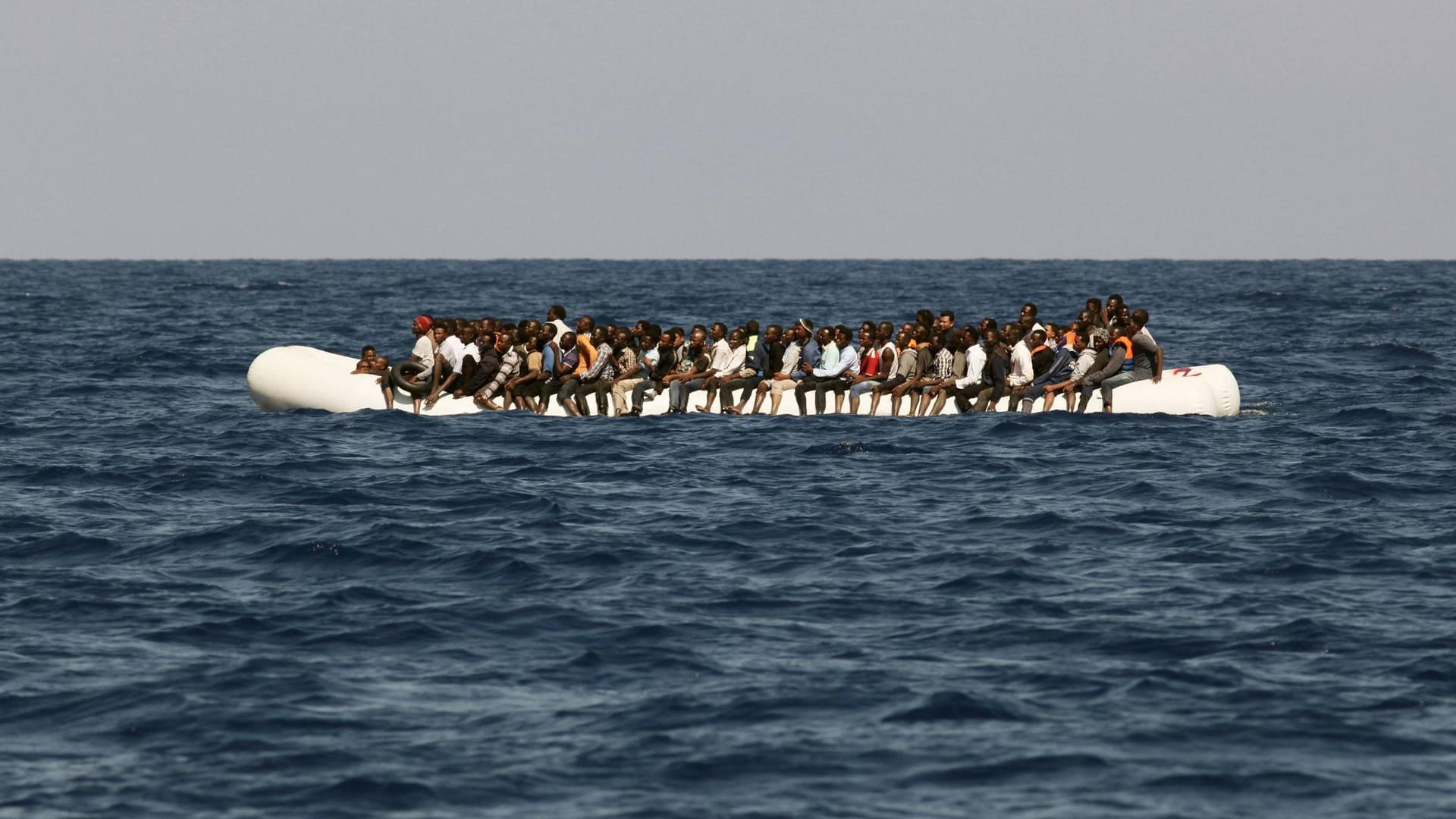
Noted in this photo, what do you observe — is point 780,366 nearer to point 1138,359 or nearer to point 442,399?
point 442,399

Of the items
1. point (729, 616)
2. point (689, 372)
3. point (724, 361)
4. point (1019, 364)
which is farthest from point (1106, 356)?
point (729, 616)

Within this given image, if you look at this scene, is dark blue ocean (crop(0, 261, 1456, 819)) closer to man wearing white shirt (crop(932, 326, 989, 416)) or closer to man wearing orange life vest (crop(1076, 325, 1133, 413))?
man wearing white shirt (crop(932, 326, 989, 416))

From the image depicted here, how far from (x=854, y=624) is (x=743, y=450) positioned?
33.1 ft

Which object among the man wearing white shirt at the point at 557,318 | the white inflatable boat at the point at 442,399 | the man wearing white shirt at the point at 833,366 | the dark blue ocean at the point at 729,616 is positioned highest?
the man wearing white shirt at the point at 557,318

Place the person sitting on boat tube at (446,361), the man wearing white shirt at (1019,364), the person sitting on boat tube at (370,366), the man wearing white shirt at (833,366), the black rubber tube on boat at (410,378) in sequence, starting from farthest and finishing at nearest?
the person sitting on boat tube at (370,366), the black rubber tube on boat at (410,378), the person sitting on boat tube at (446,361), the man wearing white shirt at (833,366), the man wearing white shirt at (1019,364)

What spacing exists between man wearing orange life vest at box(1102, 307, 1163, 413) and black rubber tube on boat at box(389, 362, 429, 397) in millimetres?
9783

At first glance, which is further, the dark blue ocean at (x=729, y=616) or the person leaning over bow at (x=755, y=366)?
the person leaning over bow at (x=755, y=366)

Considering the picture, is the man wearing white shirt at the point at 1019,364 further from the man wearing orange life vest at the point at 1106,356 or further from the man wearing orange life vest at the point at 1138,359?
the man wearing orange life vest at the point at 1138,359

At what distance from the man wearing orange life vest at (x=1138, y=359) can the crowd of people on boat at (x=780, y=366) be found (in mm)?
24

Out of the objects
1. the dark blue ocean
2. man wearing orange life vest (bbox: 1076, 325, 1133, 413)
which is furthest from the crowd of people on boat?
the dark blue ocean

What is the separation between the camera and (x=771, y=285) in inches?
4427

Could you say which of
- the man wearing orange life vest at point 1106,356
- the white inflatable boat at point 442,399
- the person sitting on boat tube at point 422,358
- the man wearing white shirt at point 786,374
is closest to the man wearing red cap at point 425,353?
the person sitting on boat tube at point 422,358

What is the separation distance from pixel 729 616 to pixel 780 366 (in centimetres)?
1247

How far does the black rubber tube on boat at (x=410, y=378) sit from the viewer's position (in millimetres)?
26062
